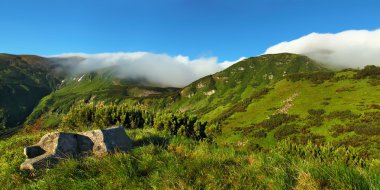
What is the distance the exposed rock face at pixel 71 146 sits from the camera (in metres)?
12.6

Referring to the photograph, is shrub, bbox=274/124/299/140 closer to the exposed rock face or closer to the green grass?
the exposed rock face

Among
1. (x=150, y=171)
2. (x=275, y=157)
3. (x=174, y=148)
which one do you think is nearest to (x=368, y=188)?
(x=275, y=157)

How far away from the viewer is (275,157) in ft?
36.9

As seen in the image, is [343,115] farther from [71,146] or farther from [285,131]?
[71,146]

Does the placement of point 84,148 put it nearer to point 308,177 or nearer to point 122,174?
point 122,174

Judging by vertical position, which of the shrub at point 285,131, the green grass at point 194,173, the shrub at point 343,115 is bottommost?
the shrub at point 285,131

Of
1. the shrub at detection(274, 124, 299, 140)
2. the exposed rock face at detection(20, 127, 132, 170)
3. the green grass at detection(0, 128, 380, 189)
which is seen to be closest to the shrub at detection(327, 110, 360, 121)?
the shrub at detection(274, 124, 299, 140)

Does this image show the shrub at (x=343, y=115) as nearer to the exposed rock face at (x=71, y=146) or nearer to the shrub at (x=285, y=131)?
the shrub at (x=285, y=131)

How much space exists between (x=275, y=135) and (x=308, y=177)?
588ft

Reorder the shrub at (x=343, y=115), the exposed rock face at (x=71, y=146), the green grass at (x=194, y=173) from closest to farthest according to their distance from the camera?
the green grass at (x=194, y=173), the exposed rock face at (x=71, y=146), the shrub at (x=343, y=115)

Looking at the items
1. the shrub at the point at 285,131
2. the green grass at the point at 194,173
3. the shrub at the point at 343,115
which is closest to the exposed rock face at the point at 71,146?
the green grass at the point at 194,173

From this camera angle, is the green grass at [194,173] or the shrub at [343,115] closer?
the green grass at [194,173]

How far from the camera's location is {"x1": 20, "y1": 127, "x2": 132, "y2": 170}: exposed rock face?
12.6 m

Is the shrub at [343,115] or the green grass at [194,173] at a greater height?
the green grass at [194,173]
